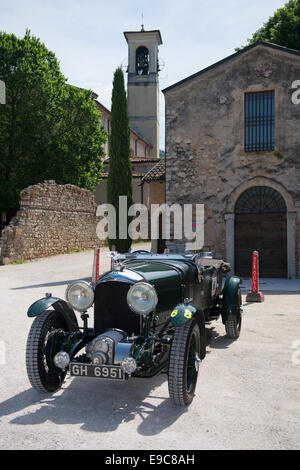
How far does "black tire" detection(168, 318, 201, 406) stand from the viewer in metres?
3.90

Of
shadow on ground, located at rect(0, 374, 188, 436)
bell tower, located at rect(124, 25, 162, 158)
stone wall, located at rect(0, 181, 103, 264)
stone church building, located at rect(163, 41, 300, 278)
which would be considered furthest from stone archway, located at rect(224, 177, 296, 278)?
bell tower, located at rect(124, 25, 162, 158)

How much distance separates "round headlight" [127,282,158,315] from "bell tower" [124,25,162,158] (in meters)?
40.4

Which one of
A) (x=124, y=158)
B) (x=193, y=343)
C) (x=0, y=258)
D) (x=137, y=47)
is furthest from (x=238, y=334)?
(x=137, y=47)

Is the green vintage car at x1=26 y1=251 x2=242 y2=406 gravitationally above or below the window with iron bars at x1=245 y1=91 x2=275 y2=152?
below

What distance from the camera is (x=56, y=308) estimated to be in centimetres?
469

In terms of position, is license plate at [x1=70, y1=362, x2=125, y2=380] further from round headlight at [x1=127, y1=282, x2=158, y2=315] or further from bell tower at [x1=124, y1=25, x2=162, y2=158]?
bell tower at [x1=124, y1=25, x2=162, y2=158]

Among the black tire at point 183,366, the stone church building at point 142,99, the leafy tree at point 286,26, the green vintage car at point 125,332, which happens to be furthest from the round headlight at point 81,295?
the stone church building at point 142,99

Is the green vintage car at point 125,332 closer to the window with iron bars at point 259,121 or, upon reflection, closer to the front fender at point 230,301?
the front fender at point 230,301

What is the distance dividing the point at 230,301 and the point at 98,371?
3.16 m

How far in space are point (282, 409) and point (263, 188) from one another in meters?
11.1

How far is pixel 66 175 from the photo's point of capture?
1023 inches

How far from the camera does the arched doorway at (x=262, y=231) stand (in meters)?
14.1

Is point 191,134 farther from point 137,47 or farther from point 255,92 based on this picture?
point 137,47

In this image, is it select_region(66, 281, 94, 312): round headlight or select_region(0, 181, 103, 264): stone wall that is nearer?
select_region(66, 281, 94, 312): round headlight
